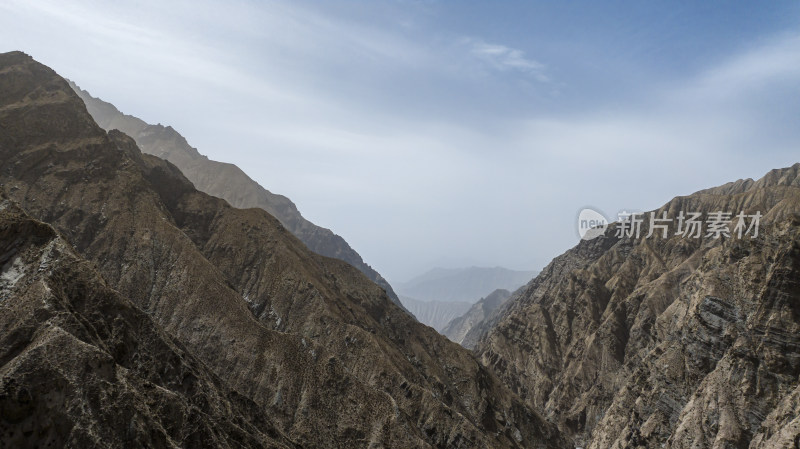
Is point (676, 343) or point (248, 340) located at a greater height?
point (676, 343)

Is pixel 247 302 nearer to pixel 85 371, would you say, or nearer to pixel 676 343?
pixel 85 371

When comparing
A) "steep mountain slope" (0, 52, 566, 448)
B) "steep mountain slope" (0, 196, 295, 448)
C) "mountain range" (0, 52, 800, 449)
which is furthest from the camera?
"steep mountain slope" (0, 52, 566, 448)

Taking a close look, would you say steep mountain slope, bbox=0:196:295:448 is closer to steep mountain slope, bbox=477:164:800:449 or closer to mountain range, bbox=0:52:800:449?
mountain range, bbox=0:52:800:449

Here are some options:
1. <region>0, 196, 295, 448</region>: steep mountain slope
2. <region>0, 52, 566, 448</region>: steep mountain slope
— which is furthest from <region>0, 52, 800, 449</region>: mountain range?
<region>0, 52, 566, 448</region>: steep mountain slope

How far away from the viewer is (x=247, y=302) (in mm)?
83625

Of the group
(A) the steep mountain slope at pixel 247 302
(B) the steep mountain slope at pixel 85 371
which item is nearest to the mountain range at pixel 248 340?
(B) the steep mountain slope at pixel 85 371

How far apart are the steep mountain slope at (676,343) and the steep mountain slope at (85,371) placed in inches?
2173

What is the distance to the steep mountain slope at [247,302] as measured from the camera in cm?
6719

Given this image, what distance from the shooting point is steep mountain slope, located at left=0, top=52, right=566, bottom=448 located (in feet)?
220

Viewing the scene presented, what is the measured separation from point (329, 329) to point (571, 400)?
83.4 metres

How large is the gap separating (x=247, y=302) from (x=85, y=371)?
52.7m

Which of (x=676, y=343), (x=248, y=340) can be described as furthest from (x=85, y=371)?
(x=676, y=343)

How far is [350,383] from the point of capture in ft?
226

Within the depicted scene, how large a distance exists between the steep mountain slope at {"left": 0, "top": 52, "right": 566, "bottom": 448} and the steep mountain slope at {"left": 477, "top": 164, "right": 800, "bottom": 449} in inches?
1048
